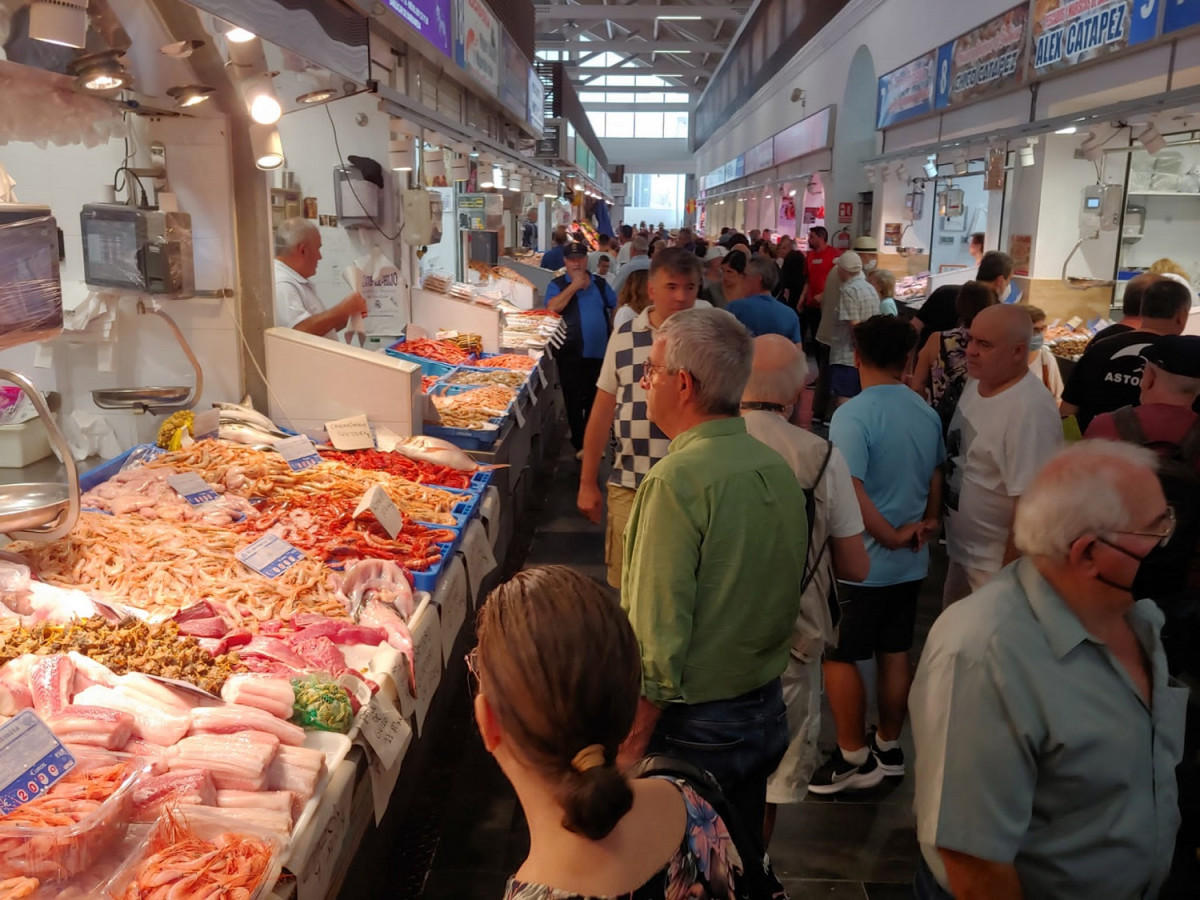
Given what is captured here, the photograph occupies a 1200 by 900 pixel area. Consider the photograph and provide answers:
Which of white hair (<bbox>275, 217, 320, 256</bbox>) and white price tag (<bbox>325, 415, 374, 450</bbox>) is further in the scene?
white hair (<bbox>275, 217, 320, 256</bbox>)

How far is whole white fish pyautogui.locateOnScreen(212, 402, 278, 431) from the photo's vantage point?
A: 468 cm

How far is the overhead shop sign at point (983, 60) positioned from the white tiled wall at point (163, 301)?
7.65m

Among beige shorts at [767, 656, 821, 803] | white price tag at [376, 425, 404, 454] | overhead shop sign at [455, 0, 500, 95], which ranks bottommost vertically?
beige shorts at [767, 656, 821, 803]

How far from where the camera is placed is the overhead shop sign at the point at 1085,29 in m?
7.29

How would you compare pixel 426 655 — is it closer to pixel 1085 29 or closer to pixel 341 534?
pixel 341 534

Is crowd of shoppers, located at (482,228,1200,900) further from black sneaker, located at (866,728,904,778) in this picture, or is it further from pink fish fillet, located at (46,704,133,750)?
pink fish fillet, located at (46,704,133,750)

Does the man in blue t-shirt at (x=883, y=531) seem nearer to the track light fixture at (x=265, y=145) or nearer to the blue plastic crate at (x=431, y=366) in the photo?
the track light fixture at (x=265, y=145)

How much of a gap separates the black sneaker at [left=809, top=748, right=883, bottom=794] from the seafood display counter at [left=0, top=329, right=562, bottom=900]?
1.55 metres

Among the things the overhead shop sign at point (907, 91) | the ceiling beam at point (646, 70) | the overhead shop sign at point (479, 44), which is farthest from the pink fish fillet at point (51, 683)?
the ceiling beam at point (646, 70)

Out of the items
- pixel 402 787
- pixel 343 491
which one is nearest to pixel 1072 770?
pixel 402 787

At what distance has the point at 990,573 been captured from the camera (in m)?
3.84

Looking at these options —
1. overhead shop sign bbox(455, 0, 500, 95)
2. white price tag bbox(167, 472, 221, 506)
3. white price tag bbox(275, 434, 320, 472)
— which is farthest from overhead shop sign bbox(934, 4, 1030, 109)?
white price tag bbox(167, 472, 221, 506)

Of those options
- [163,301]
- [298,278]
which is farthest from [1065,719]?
[298,278]

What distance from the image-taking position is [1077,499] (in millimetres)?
1797
